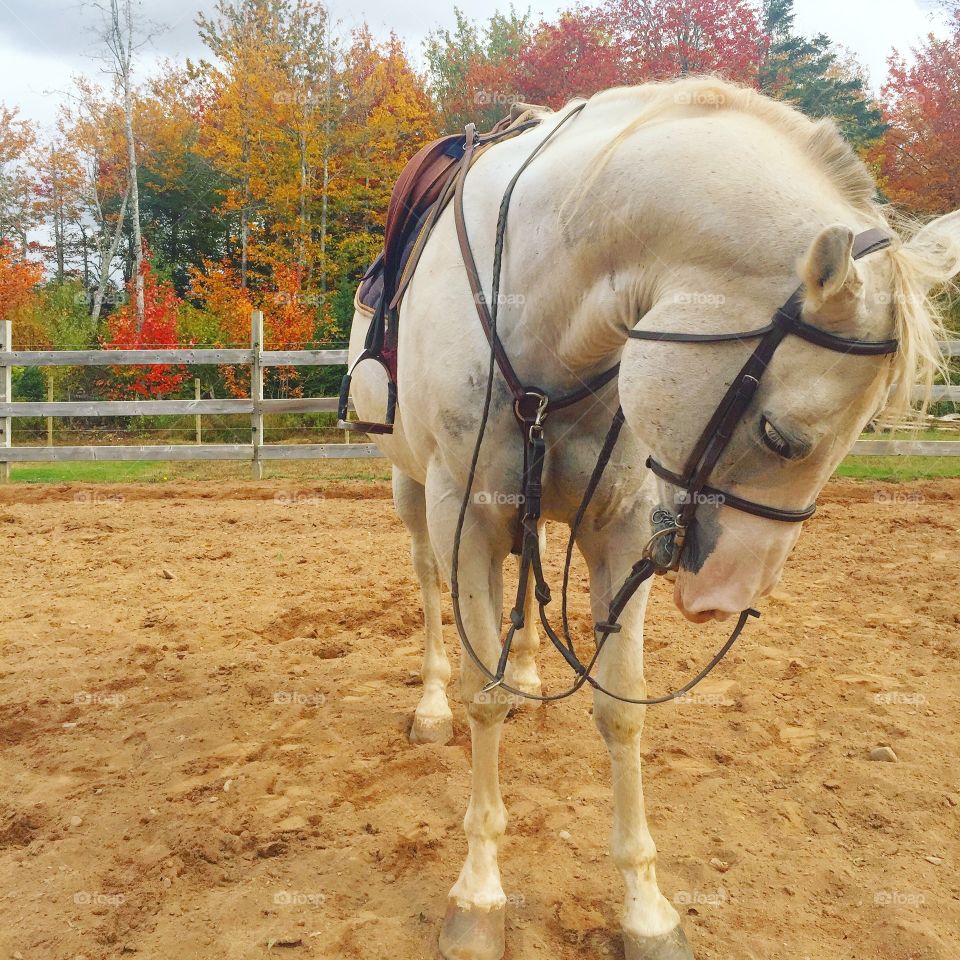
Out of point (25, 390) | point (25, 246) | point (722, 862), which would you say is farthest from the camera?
point (25, 246)

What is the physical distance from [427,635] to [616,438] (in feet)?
6.60

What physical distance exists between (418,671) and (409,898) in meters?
1.80

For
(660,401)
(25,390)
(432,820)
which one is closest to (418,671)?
(432,820)

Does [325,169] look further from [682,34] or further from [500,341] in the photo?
[500,341]

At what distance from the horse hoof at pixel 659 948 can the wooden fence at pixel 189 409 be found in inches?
304

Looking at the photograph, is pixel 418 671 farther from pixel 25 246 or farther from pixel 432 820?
pixel 25 246

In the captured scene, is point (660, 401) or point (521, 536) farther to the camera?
point (521, 536)

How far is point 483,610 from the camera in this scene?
2402mm

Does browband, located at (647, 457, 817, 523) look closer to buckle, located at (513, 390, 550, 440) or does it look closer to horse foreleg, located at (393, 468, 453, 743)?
buckle, located at (513, 390, 550, 440)

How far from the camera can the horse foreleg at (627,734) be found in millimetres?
2235

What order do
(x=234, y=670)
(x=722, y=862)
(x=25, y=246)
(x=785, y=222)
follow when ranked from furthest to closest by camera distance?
1. (x=25, y=246)
2. (x=234, y=670)
3. (x=722, y=862)
4. (x=785, y=222)

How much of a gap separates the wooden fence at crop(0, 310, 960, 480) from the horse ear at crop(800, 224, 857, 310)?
326 inches

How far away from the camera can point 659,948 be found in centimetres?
214

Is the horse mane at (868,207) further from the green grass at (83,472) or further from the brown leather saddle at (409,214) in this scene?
the green grass at (83,472)
